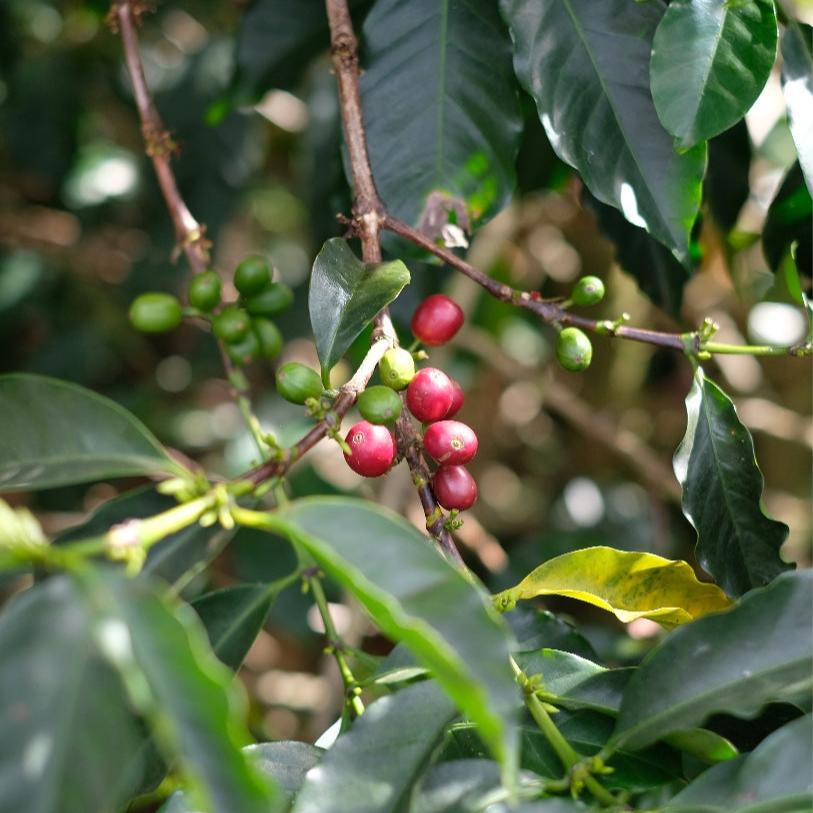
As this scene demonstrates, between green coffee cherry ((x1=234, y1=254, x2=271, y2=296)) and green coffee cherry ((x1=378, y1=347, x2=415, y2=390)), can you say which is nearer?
green coffee cherry ((x1=378, y1=347, x2=415, y2=390))

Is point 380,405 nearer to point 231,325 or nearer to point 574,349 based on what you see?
point 574,349

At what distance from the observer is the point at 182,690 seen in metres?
0.56

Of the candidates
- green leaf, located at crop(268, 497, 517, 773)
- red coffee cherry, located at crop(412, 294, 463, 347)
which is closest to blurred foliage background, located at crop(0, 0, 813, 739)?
red coffee cherry, located at crop(412, 294, 463, 347)

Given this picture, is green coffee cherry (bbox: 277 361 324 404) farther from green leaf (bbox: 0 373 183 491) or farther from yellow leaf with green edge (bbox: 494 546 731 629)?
yellow leaf with green edge (bbox: 494 546 731 629)

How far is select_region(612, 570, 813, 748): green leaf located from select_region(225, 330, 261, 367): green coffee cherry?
61cm

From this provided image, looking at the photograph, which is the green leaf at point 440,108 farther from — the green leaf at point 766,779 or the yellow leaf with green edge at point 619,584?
the green leaf at point 766,779

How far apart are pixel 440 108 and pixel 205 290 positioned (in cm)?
35

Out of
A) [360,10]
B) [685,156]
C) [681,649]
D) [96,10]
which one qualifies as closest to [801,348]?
[685,156]

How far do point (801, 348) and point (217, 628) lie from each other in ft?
2.08

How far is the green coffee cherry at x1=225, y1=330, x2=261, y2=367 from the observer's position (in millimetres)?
1168

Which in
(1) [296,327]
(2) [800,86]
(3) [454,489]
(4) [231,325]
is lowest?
(1) [296,327]

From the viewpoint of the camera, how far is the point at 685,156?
97 centimetres

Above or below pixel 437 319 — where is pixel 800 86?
above

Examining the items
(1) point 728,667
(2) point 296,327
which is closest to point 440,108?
(1) point 728,667
